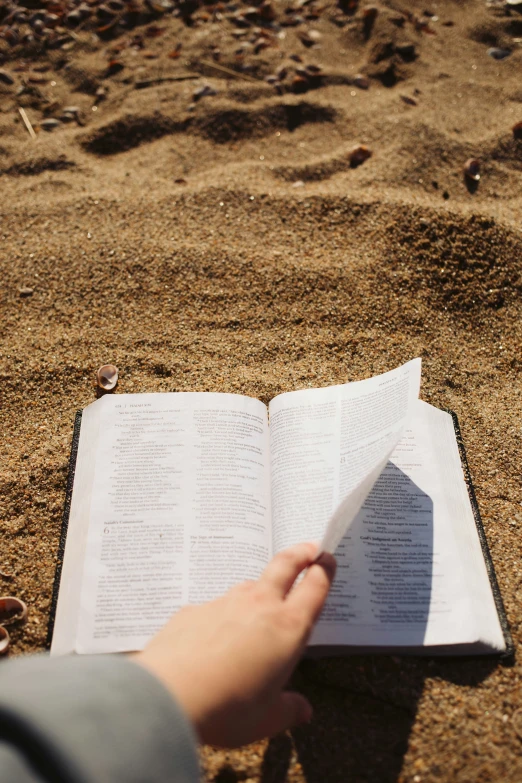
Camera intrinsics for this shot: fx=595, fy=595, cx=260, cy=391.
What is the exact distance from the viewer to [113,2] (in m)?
2.86

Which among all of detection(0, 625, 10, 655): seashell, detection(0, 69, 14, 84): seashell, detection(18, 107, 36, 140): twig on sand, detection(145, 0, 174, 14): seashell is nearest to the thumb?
detection(0, 625, 10, 655): seashell

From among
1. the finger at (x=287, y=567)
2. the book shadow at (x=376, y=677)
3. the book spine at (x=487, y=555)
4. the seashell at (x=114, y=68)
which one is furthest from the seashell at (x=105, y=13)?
the finger at (x=287, y=567)

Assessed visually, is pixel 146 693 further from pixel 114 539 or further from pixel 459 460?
pixel 459 460

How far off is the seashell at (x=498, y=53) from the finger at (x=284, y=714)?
2722 millimetres

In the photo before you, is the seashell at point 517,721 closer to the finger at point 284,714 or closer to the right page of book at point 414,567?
the right page of book at point 414,567

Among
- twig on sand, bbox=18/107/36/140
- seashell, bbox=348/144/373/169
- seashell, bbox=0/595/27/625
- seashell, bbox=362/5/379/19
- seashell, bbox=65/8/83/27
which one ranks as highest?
seashell, bbox=362/5/379/19

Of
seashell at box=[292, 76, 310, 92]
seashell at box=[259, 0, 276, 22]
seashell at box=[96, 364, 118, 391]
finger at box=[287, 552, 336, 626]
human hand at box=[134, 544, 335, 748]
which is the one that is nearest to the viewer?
human hand at box=[134, 544, 335, 748]

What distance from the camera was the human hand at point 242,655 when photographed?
81cm

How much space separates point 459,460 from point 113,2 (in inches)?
109

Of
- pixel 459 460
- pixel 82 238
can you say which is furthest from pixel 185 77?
pixel 459 460

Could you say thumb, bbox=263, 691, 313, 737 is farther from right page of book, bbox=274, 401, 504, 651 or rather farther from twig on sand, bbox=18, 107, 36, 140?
twig on sand, bbox=18, 107, 36, 140

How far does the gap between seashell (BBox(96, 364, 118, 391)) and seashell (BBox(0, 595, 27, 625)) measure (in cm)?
58

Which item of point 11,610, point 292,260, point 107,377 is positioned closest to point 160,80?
point 292,260

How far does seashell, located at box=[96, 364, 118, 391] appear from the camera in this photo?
1.58m
